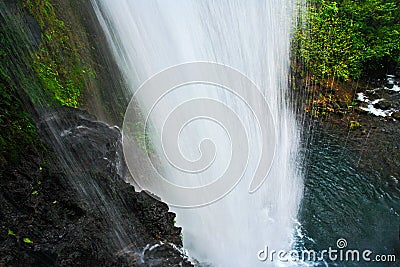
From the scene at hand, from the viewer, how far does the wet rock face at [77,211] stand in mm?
3181

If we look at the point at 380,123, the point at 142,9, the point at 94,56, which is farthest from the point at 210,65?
the point at 380,123

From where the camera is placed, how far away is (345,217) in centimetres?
693

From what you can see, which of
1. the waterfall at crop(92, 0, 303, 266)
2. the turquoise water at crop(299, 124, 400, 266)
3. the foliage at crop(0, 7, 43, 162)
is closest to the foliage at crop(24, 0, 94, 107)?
the foliage at crop(0, 7, 43, 162)

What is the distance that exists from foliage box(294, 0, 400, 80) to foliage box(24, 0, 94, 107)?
9788mm

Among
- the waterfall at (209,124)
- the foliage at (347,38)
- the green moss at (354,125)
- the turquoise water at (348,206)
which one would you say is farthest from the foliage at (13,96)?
the foliage at (347,38)

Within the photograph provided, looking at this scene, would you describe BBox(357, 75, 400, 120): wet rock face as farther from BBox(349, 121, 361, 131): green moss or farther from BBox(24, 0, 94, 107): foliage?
BBox(24, 0, 94, 107): foliage

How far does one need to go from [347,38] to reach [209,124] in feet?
30.0

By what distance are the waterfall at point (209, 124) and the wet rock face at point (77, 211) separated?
5.61ft

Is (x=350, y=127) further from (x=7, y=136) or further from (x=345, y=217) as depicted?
(x=7, y=136)

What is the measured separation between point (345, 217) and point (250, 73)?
16.1ft

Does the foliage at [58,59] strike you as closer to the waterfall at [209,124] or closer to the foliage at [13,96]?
the foliage at [13,96]

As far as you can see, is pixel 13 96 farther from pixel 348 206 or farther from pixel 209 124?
pixel 348 206

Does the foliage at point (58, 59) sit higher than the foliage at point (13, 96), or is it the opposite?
the foliage at point (58, 59)

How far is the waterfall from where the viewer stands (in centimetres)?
595
